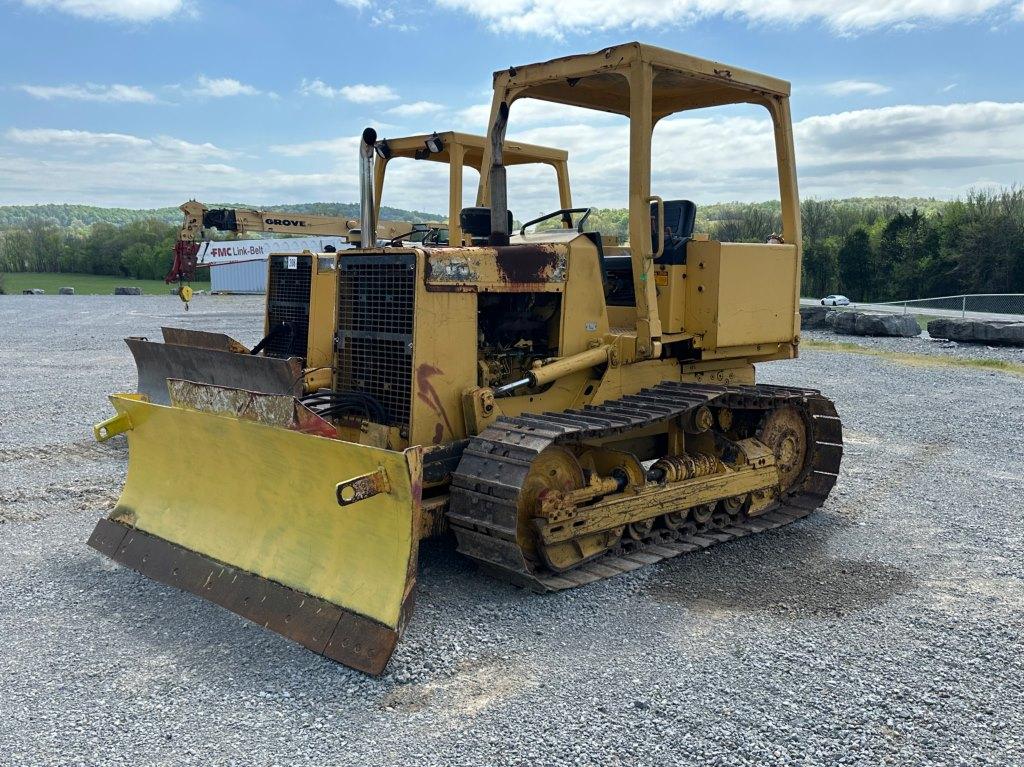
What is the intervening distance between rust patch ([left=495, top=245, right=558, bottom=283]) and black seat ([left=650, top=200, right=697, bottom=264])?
3.52ft

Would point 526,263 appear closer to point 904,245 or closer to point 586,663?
point 586,663

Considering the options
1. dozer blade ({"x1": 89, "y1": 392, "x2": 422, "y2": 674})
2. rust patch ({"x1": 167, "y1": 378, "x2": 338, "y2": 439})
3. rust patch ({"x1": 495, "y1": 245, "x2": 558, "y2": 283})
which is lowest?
dozer blade ({"x1": 89, "y1": 392, "x2": 422, "y2": 674})

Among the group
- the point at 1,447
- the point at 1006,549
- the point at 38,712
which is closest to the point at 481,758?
the point at 38,712

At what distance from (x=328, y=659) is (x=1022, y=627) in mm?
3576

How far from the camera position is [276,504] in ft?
16.0

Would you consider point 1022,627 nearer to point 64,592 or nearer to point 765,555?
point 765,555

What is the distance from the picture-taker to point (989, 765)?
336 centimetres

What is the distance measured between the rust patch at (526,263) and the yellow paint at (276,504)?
1693 mm

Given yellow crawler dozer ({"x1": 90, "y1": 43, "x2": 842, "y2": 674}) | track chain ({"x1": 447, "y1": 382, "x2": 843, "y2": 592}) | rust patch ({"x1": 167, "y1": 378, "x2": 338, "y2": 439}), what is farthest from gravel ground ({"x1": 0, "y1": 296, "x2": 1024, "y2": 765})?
rust patch ({"x1": 167, "y1": 378, "x2": 338, "y2": 439})

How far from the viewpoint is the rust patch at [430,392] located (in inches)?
204

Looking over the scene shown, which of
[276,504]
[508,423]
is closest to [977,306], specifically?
[508,423]

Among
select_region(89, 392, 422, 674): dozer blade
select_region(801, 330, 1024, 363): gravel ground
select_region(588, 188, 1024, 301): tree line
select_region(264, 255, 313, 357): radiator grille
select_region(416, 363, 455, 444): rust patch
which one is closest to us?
select_region(89, 392, 422, 674): dozer blade

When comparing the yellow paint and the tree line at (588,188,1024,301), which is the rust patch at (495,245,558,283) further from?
the tree line at (588,188,1024,301)

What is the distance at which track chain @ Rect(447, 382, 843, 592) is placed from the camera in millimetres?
4812
